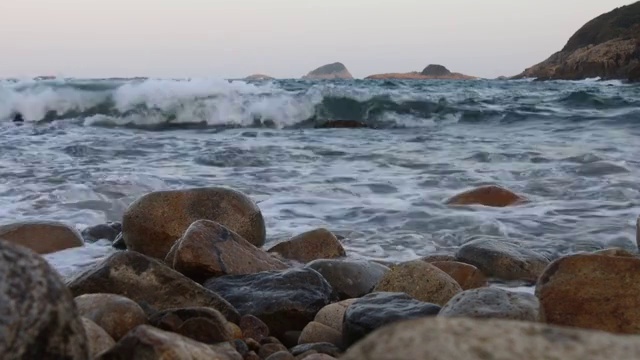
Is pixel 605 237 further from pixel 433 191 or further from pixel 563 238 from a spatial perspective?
pixel 433 191

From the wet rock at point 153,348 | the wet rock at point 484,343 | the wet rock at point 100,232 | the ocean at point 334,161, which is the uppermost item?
the wet rock at point 484,343

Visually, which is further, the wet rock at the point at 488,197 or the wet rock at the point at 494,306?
the wet rock at the point at 488,197

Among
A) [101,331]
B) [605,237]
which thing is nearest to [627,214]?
[605,237]

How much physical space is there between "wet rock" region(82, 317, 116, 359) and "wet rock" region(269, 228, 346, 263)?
234 cm

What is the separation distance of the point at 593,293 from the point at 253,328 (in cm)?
129

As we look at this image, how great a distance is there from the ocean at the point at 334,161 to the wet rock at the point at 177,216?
0.27 meters

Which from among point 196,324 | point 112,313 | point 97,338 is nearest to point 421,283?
point 196,324

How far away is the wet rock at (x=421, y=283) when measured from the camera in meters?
3.29

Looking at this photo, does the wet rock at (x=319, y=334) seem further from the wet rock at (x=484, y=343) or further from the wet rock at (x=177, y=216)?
the wet rock at (x=177, y=216)

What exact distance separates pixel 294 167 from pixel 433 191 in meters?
2.26

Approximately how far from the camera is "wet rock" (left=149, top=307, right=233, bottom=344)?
231 cm

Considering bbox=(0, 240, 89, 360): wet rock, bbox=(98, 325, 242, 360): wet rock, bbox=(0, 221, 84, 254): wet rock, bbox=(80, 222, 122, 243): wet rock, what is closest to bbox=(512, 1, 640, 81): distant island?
bbox=(80, 222, 122, 243): wet rock

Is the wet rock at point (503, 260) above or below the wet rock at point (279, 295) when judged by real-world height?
below

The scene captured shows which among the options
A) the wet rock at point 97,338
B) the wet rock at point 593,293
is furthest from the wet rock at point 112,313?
the wet rock at point 593,293
